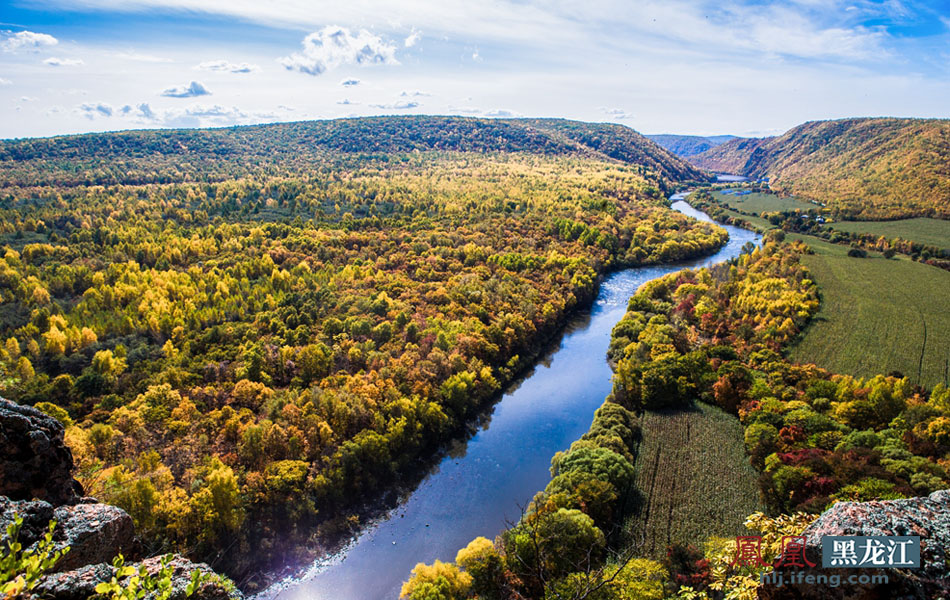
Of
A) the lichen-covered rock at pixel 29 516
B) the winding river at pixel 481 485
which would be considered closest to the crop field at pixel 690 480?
the winding river at pixel 481 485

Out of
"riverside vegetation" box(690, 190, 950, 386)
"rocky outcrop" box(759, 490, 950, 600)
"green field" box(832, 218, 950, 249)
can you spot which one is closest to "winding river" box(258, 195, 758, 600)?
"rocky outcrop" box(759, 490, 950, 600)

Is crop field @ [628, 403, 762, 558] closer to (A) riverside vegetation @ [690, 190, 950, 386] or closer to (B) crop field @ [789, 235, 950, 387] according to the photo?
(B) crop field @ [789, 235, 950, 387]

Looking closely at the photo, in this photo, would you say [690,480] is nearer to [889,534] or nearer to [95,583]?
[889,534]

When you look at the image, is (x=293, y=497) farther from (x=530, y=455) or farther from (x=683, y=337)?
(x=683, y=337)

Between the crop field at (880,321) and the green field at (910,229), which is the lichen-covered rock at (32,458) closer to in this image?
the crop field at (880,321)

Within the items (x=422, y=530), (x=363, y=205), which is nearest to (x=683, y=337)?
(x=422, y=530)
